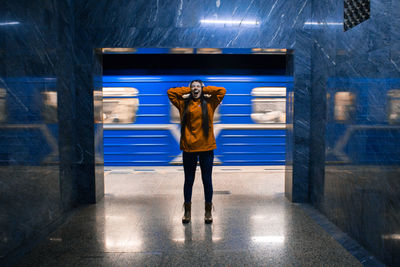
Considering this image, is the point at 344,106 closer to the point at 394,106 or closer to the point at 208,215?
the point at 394,106

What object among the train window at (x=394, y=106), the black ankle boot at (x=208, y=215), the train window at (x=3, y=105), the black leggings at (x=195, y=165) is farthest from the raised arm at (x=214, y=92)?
the train window at (x=3, y=105)

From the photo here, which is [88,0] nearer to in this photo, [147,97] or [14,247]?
[147,97]

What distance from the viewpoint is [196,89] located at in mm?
3209

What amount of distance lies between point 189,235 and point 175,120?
10.4 feet

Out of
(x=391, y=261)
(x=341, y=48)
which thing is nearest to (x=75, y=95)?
(x=341, y=48)

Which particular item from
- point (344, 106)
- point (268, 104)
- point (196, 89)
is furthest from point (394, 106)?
point (268, 104)

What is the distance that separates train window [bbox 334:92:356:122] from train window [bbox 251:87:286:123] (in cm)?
274

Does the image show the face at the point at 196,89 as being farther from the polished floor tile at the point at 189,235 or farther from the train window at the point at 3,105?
the train window at the point at 3,105

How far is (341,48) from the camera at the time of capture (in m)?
3.12

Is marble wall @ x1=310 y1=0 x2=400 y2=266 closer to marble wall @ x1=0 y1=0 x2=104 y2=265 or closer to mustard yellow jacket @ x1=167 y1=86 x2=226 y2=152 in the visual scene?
mustard yellow jacket @ x1=167 y1=86 x2=226 y2=152

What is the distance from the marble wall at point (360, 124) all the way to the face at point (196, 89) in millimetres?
1414

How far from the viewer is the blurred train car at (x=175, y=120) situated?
19.2ft

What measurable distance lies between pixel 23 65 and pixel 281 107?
4480mm

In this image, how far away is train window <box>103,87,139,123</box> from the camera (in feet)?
19.2
